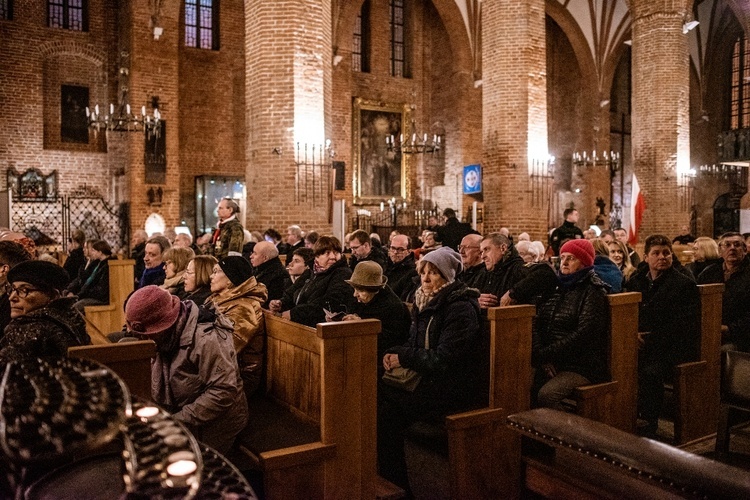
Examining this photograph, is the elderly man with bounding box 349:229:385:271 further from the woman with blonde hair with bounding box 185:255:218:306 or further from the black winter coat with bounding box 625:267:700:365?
the black winter coat with bounding box 625:267:700:365

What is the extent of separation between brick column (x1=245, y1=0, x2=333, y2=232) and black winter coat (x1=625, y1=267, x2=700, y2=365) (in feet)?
19.1

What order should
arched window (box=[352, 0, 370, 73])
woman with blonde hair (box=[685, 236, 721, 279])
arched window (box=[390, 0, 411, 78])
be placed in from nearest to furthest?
woman with blonde hair (box=[685, 236, 721, 279]), arched window (box=[352, 0, 370, 73]), arched window (box=[390, 0, 411, 78])

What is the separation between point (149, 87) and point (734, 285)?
44.7 ft

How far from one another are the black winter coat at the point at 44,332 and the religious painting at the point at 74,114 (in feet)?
→ 49.5

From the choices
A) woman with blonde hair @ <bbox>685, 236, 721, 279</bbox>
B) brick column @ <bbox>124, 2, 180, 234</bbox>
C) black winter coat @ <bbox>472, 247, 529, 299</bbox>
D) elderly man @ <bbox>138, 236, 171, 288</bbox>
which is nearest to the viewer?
black winter coat @ <bbox>472, 247, 529, 299</bbox>

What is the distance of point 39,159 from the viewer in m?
15.9

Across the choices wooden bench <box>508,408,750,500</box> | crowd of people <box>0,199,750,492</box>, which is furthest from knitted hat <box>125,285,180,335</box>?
wooden bench <box>508,408,750,500</box>

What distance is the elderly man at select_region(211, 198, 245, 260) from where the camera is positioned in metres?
7.18

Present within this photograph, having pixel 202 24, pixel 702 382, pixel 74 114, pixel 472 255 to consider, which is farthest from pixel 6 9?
pixel 702 382

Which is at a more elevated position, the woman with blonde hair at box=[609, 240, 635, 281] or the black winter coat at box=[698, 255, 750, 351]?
the woman with blonde hair at box=[609, 240, 635, 281]

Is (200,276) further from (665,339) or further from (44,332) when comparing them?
(665,339)

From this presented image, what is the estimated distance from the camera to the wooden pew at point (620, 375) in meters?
4.05

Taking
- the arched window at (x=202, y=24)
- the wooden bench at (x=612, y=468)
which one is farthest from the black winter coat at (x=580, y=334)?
the arched window at (x=202, y=24)

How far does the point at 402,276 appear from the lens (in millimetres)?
6523
